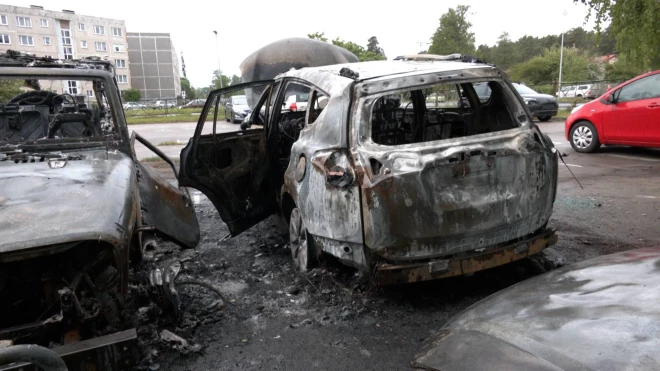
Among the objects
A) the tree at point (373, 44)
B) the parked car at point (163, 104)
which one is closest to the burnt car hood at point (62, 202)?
the parked car at point (163, 104)

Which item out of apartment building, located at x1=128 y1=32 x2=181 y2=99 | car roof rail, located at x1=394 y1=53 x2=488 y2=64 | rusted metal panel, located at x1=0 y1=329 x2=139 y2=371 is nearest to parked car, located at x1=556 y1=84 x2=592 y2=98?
car roof rail, located at x1=394 y1=53 x2=488 y2=64

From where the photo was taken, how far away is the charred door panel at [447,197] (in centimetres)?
295

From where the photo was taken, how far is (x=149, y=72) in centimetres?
9338

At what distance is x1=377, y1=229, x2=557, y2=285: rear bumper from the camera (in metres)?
3.02

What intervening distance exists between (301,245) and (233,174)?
3.61 feet

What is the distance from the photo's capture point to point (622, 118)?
874 centimetres

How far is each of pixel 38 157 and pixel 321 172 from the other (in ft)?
6.93

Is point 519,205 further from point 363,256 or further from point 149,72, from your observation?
point 149,72

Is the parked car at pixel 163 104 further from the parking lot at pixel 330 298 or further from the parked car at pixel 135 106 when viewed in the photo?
the parking lot at pixel 330 298

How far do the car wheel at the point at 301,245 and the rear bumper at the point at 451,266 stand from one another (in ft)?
3.22

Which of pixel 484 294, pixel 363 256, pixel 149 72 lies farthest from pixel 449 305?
pixel 149 72

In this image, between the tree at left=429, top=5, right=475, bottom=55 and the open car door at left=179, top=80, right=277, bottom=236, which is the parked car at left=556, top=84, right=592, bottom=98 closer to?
the tree at left=429, top=5, right=475, bottom=55

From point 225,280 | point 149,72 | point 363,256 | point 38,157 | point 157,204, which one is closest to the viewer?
point 363,256

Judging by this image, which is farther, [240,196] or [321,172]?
[240,196]
